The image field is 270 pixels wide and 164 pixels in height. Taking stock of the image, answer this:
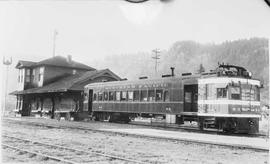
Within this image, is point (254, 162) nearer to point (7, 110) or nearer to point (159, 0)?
point (159, 0)

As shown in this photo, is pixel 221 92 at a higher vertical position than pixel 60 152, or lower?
higher

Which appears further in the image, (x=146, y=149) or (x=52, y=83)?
(x=52, y=83)

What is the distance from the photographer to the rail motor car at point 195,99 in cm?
546

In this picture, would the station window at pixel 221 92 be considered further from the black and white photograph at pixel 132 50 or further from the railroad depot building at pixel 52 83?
the railroad depot building at pixel 52 83

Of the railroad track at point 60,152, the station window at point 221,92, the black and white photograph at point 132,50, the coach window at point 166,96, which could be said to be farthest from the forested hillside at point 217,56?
the coach window at point 166,96

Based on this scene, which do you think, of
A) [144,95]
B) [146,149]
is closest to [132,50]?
[146,149]

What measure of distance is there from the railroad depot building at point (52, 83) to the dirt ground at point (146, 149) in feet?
2.63

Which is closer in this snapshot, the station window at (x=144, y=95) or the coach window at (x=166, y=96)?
the coach window at (x=166, y=96)

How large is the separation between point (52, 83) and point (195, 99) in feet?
9.50

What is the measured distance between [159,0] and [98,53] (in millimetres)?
1101

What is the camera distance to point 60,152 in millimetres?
4199

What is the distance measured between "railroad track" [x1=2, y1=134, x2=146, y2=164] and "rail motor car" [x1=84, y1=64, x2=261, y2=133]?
2124 millimetres

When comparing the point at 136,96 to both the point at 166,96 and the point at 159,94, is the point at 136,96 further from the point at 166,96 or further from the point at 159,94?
the point at 166,96

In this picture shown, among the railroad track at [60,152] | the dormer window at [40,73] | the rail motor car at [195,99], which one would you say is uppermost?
the dormer window at [40,73]
